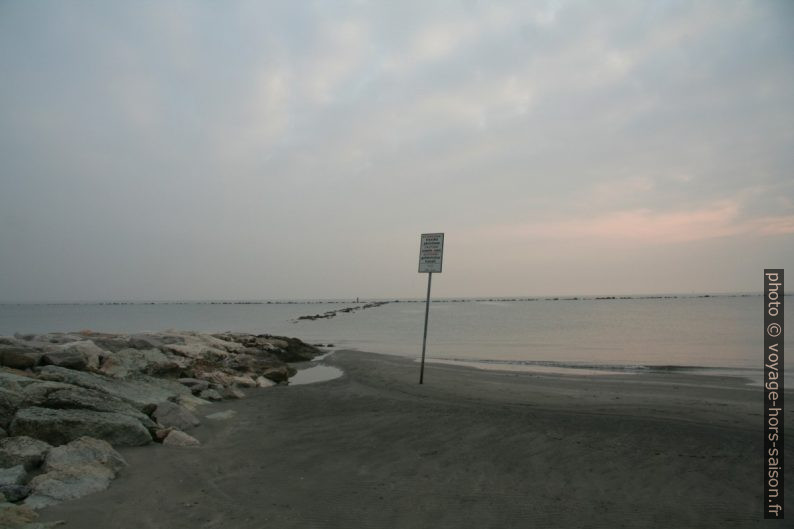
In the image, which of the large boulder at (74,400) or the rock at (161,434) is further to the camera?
the rock at (161,434)

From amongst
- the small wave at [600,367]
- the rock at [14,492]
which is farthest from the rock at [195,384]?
the small wave at [600,367]

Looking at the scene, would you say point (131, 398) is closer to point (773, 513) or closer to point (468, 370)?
point (773, 513)


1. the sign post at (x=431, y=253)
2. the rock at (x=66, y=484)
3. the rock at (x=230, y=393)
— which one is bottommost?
the rock at (x=230, y=393)

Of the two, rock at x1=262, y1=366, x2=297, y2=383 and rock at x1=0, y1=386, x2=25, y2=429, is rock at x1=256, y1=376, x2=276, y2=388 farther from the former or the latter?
rock at x1=0, y1=386, x2=25, y2=429

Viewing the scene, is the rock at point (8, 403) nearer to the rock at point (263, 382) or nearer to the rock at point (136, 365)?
the rock at point (136, 365)

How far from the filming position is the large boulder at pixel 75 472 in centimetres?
422

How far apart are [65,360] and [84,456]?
4.74 metres

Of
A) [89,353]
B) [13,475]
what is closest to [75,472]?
[13,475]

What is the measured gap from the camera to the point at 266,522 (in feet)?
13.6

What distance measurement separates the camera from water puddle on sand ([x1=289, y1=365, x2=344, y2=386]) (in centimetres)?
1355

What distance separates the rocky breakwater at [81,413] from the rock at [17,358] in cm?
2

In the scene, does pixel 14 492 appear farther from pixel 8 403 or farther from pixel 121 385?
pixel 121 385

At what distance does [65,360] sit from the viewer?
28.6 ft

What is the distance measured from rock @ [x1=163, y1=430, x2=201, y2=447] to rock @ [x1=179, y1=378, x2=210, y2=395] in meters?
3.89
